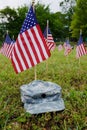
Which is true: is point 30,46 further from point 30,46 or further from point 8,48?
point 8,48

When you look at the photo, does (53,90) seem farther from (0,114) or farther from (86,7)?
(86,7)

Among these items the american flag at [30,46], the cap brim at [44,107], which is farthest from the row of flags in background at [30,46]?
the cap brim at [44,107]

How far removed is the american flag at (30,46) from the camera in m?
6.61

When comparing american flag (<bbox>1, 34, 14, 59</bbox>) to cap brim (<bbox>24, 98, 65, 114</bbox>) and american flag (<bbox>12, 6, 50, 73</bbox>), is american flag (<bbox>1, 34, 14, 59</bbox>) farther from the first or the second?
cap brim (<bbox>24, 98, 65, 114</bbox>)

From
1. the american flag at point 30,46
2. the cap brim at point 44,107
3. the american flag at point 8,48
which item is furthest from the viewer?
the american flag at point 8,48

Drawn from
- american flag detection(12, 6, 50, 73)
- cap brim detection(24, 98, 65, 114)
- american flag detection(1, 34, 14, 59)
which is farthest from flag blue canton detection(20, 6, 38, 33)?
american flag detection(1, 34, 14, 59)

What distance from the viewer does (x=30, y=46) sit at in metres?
6.65

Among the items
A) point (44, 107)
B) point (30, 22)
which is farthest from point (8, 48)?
point (44, 107)

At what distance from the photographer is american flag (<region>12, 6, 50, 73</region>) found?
6.61 m

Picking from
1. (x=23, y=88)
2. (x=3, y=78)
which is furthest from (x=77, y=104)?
(x=3, y=78)

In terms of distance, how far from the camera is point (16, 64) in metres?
6.70

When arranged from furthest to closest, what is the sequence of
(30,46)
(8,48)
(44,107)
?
(8,48) < (30,46) < (44,107)

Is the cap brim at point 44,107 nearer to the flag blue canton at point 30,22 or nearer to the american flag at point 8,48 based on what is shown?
the flag blue canton at point 30,22

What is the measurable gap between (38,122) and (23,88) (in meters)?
1.22
